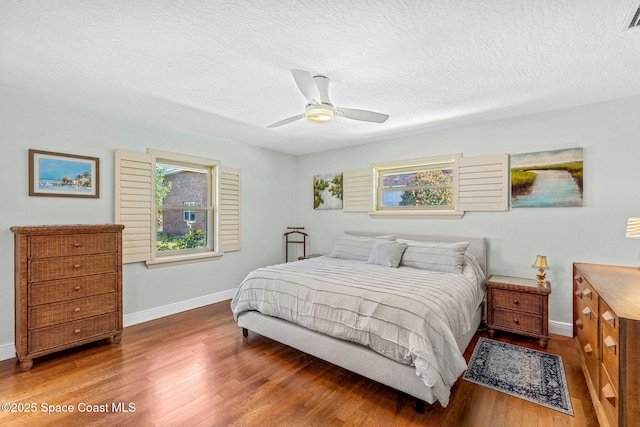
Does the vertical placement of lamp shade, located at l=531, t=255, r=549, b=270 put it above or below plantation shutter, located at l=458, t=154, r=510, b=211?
below

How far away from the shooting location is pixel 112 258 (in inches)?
116

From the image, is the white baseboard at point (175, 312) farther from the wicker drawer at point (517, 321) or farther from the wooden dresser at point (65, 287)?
the wicker drawer at point (517, 321)

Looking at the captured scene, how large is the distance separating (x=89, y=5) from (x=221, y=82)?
100cm

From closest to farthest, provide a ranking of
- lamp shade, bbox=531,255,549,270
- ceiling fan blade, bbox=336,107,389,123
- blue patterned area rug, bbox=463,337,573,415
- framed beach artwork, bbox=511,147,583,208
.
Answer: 1. blue patterned area rug, bbox=463,337,573,415
2. ceiling fan blade, bbox=336,107,389,123
3. lamp shade, bbox=531,255,549,270
4. framed beach artwork, bbox=511,147,583,208

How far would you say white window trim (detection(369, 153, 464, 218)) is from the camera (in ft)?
12.4

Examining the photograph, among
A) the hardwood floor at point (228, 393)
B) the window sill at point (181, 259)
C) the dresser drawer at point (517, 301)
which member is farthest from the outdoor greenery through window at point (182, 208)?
the dresser drawer at point (517, 301)

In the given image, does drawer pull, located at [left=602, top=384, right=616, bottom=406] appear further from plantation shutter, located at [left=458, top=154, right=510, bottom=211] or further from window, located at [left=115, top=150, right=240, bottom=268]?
window, located at [left=115, top=150, right=240, bottom=268]

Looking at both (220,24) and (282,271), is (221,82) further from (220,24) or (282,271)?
(282,271)

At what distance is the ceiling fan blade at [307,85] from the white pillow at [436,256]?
206 cm

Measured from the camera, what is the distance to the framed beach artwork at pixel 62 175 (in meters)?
2.79

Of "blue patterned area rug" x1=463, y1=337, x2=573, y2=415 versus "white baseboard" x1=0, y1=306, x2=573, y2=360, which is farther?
"white baseboard" x1=0, y1=306, x2=573, y2=360

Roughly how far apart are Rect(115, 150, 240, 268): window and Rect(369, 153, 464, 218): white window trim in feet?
7.03

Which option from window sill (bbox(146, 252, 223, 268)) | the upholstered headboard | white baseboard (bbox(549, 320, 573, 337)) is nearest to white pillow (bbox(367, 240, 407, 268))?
the upholstered headboard

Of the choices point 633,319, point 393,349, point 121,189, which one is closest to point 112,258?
point 121,189
